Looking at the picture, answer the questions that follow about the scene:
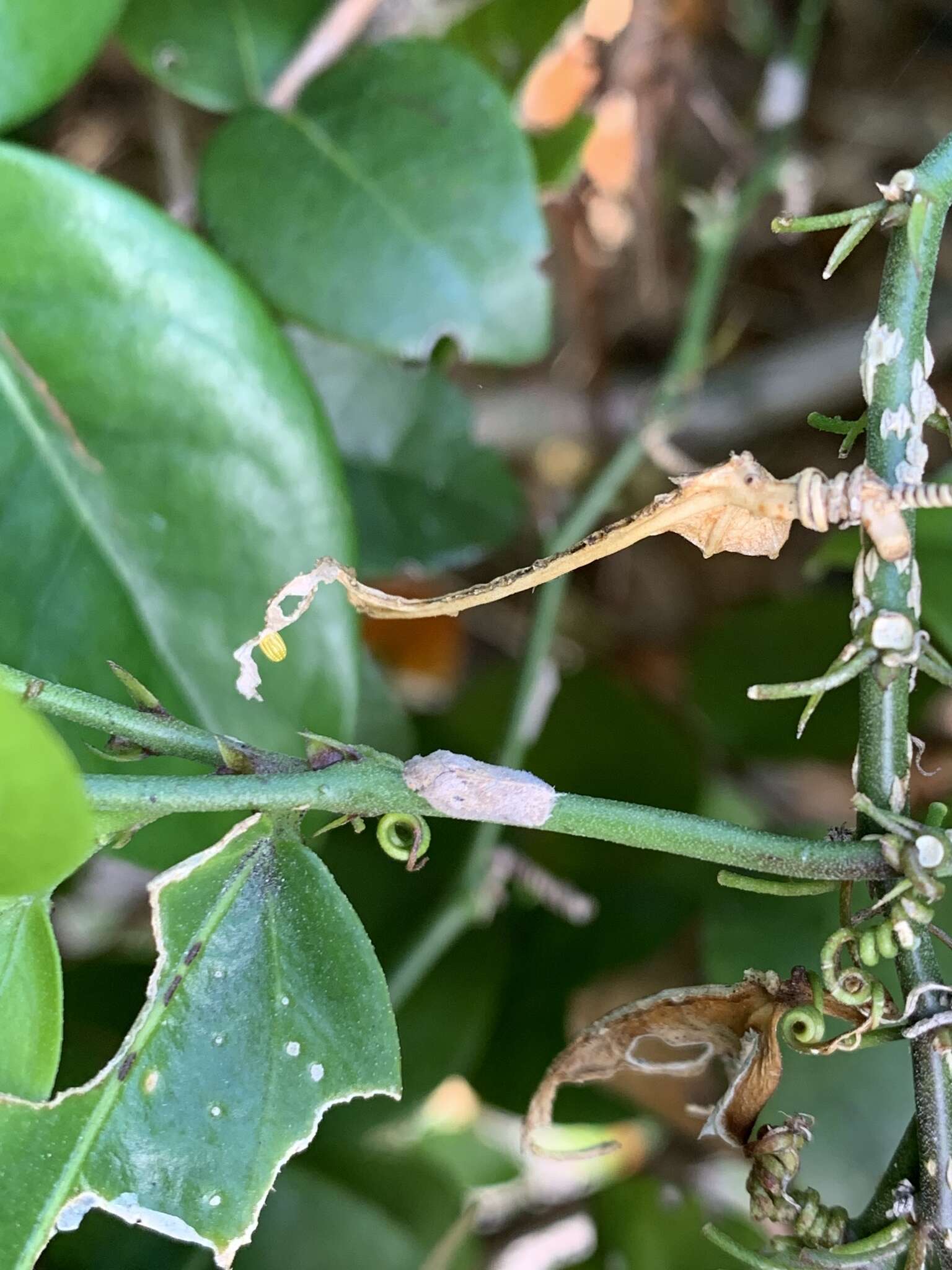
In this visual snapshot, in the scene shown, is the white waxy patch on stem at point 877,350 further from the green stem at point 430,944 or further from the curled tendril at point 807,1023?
the green stem at point 430,944

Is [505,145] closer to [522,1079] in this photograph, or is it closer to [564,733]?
[564,733]

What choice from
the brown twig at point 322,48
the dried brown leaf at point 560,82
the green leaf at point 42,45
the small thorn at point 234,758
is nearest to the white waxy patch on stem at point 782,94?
the dried brown leaf at point 560,82

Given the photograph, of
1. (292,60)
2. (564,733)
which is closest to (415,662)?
(564,733)

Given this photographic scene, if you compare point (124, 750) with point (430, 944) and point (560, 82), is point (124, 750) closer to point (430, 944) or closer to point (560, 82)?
point (430, 944)

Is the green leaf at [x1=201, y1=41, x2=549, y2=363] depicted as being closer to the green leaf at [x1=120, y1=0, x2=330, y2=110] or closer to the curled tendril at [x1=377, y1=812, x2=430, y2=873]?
the green leaf at [x1=120, y1=0, x2=330, y2=110]

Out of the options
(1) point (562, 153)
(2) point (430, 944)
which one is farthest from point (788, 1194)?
(1) point (562, 153)
